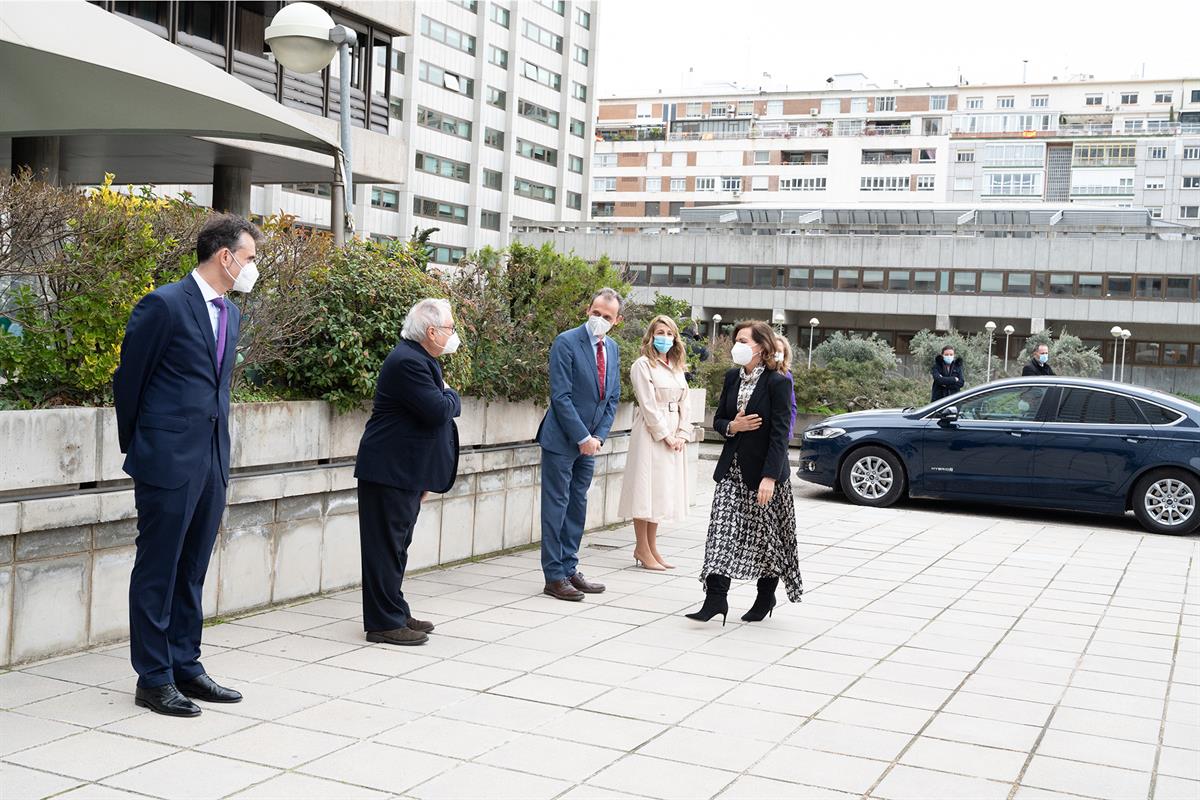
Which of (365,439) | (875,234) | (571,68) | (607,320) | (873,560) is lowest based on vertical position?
(873,560)

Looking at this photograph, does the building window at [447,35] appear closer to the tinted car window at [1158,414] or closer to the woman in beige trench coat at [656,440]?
the tinted car window at [1158,414]

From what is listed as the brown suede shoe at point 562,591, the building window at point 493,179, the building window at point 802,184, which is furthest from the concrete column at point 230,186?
the building window at point 802,184

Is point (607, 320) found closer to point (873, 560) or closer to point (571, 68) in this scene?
point (873, 560)

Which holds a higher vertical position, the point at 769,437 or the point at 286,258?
the point at 286,258

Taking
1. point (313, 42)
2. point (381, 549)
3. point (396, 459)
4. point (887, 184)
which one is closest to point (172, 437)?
point (396, 459)

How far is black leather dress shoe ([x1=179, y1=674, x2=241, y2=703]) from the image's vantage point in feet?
17.5

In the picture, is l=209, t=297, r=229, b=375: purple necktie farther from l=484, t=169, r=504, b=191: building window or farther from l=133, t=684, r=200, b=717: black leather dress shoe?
l=484, t=169, r=504, b=191: building window

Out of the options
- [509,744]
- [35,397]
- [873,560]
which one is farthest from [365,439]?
[873,560]

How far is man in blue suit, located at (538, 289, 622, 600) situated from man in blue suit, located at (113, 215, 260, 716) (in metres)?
3.19

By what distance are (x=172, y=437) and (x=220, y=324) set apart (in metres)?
0.57

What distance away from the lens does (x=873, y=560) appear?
10.5m

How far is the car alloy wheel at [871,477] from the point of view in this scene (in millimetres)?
14352

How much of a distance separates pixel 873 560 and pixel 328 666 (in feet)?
18.8

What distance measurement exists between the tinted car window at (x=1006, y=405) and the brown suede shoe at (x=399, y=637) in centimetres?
901
